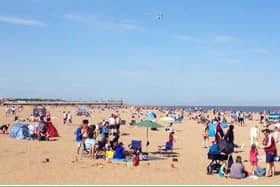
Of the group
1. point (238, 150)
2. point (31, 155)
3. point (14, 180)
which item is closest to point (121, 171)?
point (14, 180)

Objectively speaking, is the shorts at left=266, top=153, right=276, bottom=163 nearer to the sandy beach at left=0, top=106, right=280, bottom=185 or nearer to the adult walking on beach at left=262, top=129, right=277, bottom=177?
the adult walking on beach at left=262, top=129, right=277, bottom=177

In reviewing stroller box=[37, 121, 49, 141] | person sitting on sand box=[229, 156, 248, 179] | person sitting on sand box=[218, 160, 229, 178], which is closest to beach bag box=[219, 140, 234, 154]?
person sitting on sand box=[218, 160, 229, 178]

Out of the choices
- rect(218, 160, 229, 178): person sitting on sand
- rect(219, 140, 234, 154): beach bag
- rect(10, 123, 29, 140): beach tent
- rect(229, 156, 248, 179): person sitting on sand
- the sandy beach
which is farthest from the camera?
rect(10, 123, 29, 140): beach tent

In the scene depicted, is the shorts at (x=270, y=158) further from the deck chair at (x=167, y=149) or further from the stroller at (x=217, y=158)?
the deck chair at (x=167, y=149)

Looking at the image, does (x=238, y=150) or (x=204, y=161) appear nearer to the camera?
(x=204, y=161)

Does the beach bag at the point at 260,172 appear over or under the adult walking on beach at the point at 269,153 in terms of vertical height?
under

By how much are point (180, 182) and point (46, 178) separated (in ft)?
11.2

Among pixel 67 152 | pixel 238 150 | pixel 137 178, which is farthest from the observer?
pixel 238 150

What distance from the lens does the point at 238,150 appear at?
69.4 ft

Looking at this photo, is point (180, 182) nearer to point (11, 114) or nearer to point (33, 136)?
point (33, 136)

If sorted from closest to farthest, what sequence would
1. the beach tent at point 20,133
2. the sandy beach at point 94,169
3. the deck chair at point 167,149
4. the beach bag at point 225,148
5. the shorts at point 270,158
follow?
the sandy beach at point 94,169, the shorts at point 270,158, the beach bag at point 225,148, the deck chair at point 167,149, the beach tent at point 20,133

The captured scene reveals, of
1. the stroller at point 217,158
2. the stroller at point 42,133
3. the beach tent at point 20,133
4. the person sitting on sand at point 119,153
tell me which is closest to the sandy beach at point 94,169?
the stroller at point 217,158

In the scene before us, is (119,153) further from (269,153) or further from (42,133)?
(42,133)

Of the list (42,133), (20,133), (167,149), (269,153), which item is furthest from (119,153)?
(20,133)
